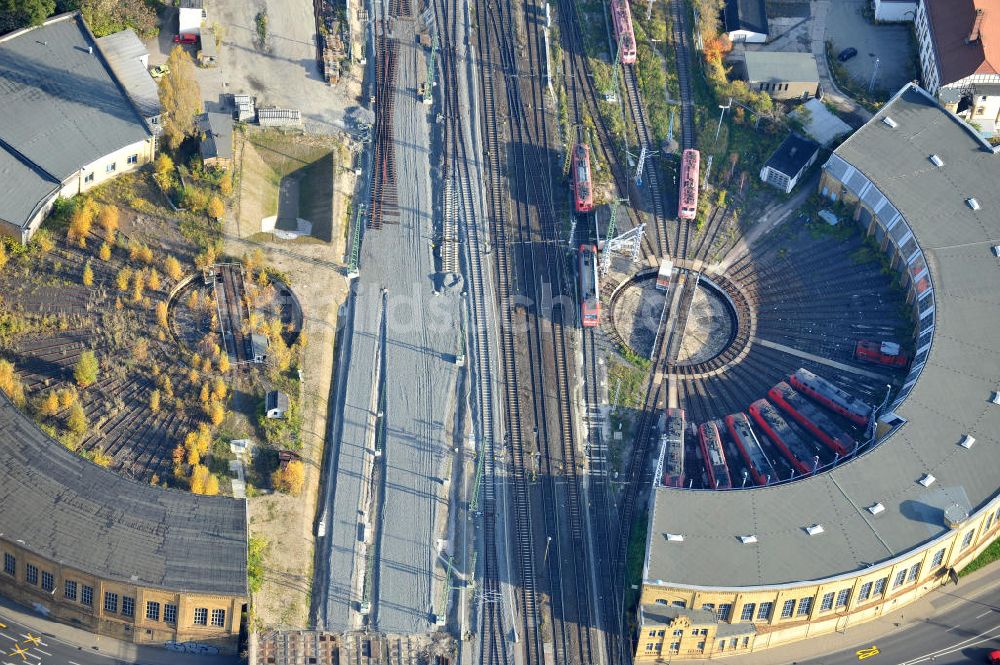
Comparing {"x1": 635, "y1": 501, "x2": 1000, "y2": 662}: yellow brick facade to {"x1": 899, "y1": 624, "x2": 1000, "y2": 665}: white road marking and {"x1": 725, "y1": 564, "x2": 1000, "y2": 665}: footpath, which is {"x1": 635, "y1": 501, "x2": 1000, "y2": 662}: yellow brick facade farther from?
{"x1": 899, "y1": 624, "x2": 1000, "y2": 665}: white road marking

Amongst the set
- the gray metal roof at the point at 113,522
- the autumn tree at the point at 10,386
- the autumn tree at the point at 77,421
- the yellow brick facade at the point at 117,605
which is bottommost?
the yellow brick facade at the point at 117,605

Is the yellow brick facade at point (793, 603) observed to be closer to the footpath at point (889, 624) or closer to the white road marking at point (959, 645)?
the footpath at point (889, 624)

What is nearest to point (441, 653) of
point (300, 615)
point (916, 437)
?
point (300, 615)

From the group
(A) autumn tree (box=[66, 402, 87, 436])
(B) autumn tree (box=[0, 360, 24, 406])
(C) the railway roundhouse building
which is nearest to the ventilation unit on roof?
(C) the railway roundhouse building

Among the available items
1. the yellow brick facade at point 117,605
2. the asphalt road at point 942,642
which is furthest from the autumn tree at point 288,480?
the asphalt road at point 942,642

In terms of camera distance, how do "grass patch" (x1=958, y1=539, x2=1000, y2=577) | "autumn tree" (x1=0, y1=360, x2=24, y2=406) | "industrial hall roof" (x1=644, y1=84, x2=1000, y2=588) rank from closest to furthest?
"industrial hall roof" (x1=644, y1=84, x2=1000, y2=588) < "grass patch" (x1=958, y1=539, x2=1000, y2=577) < "autumn tree" (x1=0, y1=360, x2=24, y2=406)

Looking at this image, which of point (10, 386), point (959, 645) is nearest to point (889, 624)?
point (959, 645)
